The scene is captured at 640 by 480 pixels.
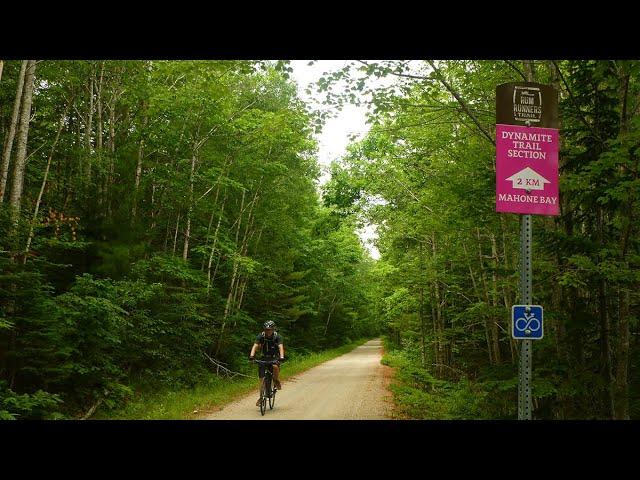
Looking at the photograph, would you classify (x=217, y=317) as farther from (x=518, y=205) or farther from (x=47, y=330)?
(x=518, y=205)

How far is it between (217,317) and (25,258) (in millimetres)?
9395

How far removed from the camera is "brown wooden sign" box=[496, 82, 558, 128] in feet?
9.16

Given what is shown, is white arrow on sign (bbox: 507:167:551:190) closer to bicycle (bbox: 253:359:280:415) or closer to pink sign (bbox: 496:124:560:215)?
pink sign (bbox: 496:124:560:215)

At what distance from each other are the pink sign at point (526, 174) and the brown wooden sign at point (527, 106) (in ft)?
0.29

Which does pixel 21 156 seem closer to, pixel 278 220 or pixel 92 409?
pixel 92 409

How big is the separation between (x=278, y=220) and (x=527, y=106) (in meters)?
18.4

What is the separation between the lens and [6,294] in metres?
6.74

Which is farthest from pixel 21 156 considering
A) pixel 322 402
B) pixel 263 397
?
pixel 322 402

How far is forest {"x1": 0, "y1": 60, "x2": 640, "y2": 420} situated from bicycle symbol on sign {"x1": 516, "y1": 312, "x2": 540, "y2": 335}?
2043 millimetres

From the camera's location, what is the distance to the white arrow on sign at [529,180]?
8.87 feet

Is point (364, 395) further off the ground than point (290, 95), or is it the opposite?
point (290, 95)

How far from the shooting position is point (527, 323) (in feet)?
8.71

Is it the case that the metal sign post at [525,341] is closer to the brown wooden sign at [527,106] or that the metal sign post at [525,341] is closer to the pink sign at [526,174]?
the pink sign at [526,174]
